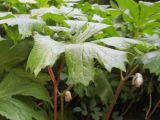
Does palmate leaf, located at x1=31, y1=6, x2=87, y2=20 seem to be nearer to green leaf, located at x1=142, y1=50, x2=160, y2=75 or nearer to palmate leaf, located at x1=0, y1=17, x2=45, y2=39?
palmate leaf, located at x1=0, y1=17, x2=45, y2=39

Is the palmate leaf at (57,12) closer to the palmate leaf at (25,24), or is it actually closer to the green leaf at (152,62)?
the palmate leaf at (25,24)

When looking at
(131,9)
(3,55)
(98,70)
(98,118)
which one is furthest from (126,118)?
(3,55)

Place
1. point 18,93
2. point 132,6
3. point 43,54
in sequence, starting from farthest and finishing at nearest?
point 132,6 < point 18,93 < point 43,54

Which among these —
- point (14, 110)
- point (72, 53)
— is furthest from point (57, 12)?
point (14, 110)

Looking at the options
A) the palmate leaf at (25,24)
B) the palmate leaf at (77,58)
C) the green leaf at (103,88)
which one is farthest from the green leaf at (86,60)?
the green leaf at (103,88)

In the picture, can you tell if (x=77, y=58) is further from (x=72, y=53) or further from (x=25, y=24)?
(x=25, y=24)

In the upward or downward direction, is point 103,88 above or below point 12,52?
below
